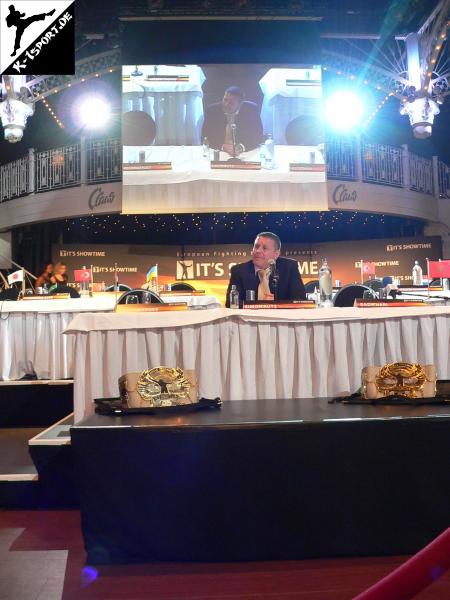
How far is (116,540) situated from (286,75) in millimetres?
8996

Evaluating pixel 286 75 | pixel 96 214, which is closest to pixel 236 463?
pixel 286 75

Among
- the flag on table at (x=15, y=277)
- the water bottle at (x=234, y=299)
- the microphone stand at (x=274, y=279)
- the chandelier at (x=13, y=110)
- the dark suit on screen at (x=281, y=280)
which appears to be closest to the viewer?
the water bottle at (x=234, y=299)

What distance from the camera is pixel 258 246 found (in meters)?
3.61

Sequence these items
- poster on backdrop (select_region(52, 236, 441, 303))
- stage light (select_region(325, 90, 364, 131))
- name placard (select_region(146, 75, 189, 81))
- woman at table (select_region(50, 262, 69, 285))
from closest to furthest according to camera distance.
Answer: woman at table (select_region(50, 262, 69, 285)) → name placard (select_region(146, 75, 189, 81)) → stage light (select_region(325, 90, 364, 131)) → poster on backdrop (select_region(52, 236, 441, 303))

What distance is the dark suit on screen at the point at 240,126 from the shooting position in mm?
9367

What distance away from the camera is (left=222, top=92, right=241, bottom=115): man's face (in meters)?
9.38

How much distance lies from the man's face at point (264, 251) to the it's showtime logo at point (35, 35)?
17.9 ft

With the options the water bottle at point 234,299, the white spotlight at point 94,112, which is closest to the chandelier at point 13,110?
the white spotlight at point 94,112

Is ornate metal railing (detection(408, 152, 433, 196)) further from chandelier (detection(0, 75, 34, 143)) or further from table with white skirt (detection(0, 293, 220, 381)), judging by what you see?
table with white skirt (detection(0, 293, 220, 381))

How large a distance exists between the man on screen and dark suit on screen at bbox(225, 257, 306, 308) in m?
6.03

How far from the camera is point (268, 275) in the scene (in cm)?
358

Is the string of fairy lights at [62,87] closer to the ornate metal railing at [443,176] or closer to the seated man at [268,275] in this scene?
the ornate metal railing at [443,176]

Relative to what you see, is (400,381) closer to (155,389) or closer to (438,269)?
(155,389)

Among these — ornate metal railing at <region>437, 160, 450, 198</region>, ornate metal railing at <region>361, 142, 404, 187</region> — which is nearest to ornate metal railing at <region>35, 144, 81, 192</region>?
ornate metal railing at <region>361, 142, 404, 187</region>
